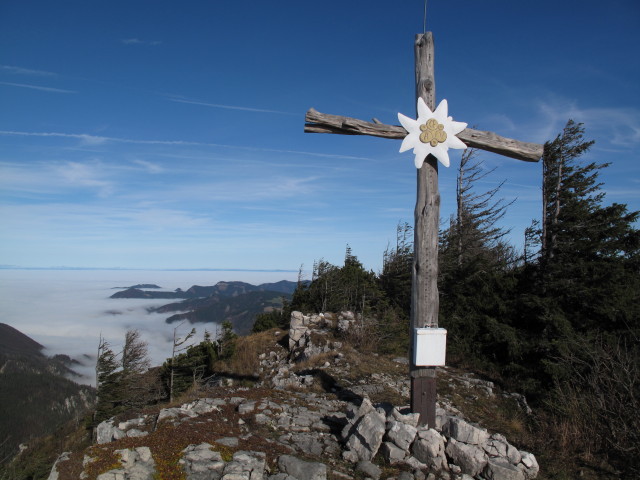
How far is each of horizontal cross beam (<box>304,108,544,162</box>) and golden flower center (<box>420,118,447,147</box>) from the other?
32 cm

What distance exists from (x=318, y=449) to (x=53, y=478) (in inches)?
116

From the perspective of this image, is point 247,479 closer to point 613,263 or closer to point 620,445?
point 620,445

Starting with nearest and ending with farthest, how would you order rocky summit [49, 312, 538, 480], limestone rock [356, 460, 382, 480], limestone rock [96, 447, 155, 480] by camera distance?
limestone rock [96, 447, 155, 480] < rocky summit [49, 312, 538, 480] < limestone rock [356, 460, 382, 480]

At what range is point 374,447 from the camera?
195 inches

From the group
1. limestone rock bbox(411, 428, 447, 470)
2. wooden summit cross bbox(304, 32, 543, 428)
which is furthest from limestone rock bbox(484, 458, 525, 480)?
wooden summit cross bbox(304, 32, 543, 428)

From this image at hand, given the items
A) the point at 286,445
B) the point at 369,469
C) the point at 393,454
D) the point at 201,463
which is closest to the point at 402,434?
the point at 393,454

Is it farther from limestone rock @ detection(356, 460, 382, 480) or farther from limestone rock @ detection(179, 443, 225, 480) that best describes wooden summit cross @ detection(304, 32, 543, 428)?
limestone rock @ detection(179, 443, 225, 480)

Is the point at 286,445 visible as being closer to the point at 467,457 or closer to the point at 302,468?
the point at 302,468

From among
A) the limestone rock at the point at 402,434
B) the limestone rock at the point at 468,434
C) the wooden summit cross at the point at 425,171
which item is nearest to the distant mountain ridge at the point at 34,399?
the limestone rock at the point at 402,434

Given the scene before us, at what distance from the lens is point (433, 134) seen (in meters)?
5.84

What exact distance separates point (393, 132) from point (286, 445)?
4.69m

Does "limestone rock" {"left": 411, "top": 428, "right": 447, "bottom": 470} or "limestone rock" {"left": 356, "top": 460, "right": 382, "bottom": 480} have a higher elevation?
"limestone rock" {"left": 411, "top": 428, "right": 447, "bottom": 470}

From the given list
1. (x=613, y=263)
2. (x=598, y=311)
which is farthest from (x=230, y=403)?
(x=613, y=263)

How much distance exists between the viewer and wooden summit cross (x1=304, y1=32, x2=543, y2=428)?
5832mm
